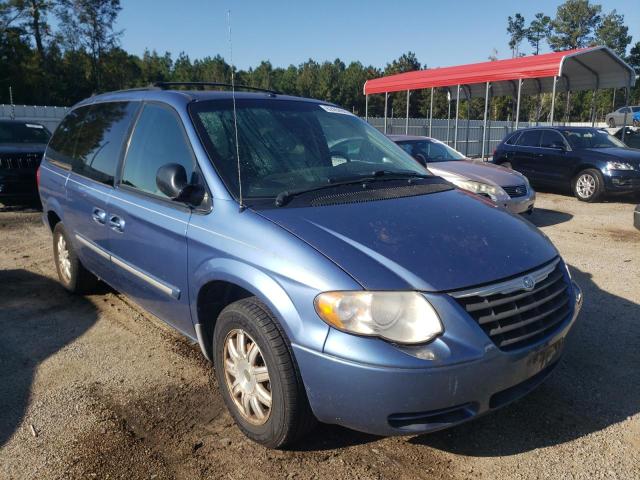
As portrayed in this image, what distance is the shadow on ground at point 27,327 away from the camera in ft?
10.5

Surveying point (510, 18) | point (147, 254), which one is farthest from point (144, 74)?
point (147, 254)

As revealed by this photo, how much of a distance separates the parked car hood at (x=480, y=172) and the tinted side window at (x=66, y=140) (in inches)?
212

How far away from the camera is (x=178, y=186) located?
113 inches

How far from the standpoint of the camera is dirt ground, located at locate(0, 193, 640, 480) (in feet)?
8.25

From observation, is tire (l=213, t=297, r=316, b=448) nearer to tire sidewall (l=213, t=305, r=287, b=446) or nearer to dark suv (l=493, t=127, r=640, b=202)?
tire sidewall (l=213, t=305, r=287, b=446)

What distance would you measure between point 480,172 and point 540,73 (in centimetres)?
802

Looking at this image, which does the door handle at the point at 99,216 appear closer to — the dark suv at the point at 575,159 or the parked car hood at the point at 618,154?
the dark suv at the point at 575,159

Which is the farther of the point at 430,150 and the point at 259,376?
the point at 430,150

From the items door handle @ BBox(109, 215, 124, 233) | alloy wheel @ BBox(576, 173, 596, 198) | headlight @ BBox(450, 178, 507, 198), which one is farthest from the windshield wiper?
alloy wheel @ BBox(576, 173, 596, 198)

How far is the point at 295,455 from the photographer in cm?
259

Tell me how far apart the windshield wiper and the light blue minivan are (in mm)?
19

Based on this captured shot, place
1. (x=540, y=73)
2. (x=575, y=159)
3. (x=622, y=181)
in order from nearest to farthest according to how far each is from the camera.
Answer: (x=622, y=181) → (x=575, y=159) → (x=540, y=73)

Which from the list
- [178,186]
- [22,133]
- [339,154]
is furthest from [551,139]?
[22,133]

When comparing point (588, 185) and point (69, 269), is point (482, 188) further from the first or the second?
point (69, 269)
